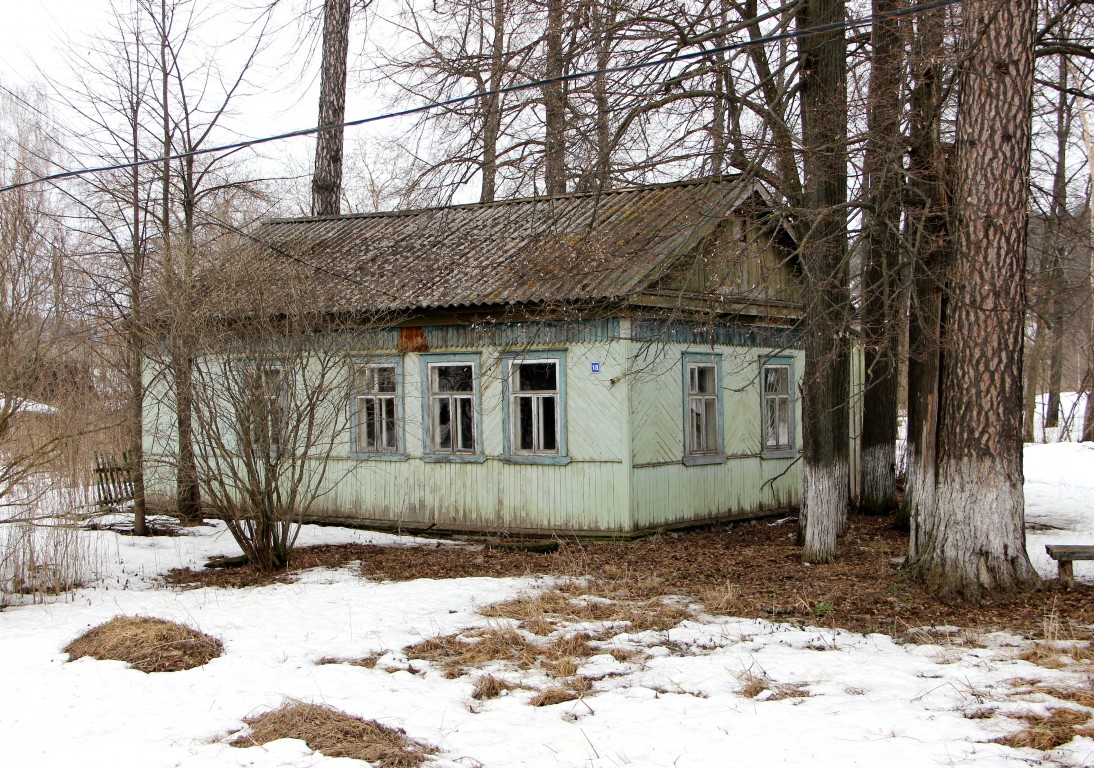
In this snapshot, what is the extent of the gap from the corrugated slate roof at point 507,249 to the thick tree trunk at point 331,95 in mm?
2478

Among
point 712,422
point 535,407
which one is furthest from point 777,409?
point 535,407

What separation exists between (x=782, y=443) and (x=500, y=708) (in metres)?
11.5

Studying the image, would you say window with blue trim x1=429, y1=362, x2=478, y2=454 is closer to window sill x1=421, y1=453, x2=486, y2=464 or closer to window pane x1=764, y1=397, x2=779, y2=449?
window sill x1=421, y1=453, x2=486, y2=464

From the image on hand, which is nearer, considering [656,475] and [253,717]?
[253,717]

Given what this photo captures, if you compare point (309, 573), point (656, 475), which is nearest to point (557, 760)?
point (309, 573)

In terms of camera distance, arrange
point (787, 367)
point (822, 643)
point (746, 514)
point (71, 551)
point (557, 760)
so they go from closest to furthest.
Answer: point (557, 760) → point (822, 643) → point (71, 551) → point (746, 514) → point (787, 367)

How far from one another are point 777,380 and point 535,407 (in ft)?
15.5

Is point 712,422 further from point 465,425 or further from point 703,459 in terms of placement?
point 465,425

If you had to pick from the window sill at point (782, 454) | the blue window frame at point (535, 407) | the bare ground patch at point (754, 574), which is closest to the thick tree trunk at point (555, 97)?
the blue window frame at point (535, 407)

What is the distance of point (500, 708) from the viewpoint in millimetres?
6441

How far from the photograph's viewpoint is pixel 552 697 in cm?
659

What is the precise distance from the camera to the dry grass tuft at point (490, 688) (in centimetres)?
673

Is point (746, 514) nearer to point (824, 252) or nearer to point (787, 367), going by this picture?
point (787, 367)

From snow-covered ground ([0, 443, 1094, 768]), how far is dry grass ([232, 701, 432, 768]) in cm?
12
